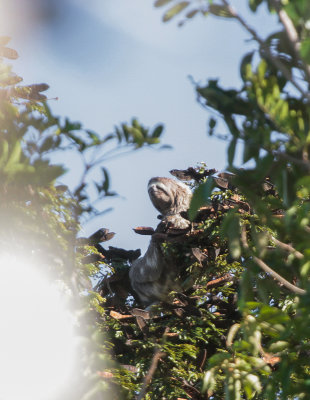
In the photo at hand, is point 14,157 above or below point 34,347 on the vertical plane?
Result: above

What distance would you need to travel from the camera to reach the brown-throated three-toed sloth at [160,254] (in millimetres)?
4590

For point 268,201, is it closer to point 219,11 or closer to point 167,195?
point 219,11

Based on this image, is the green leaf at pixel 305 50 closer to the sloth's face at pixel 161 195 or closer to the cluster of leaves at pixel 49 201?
the cluster of leaves at pixel 49 201

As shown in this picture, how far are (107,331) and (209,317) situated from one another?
76 centimetres

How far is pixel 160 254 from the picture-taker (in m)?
4.62

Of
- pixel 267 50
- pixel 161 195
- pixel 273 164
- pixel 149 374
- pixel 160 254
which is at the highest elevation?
pixel 267 50

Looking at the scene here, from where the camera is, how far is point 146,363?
12.5 feet

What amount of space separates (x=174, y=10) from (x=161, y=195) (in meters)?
2.90

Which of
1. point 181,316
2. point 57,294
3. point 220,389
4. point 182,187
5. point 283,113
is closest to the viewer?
point 283,113

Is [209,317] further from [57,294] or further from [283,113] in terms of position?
[283,113]

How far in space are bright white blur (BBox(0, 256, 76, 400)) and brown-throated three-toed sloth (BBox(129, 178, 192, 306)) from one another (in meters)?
2.72

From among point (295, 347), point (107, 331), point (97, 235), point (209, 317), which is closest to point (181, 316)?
point (209, 317)

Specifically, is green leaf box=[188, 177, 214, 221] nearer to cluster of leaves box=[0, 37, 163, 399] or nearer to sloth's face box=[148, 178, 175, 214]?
cluster of leaves box=[0, 37, 163, 399]

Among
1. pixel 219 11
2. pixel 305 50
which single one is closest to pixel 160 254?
pixel 219 11
